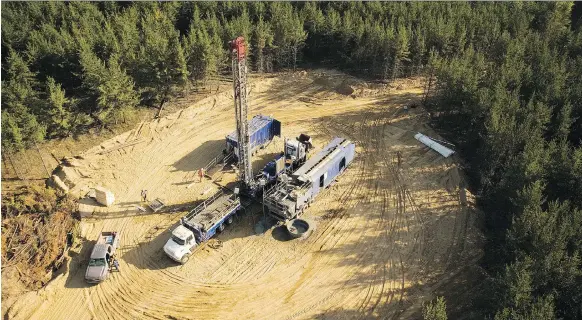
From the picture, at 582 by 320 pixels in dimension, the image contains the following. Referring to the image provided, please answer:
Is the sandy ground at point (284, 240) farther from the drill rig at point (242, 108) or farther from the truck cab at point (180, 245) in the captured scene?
the drill rig at point (242, 108)

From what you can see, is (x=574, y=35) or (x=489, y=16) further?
(x=489, y=16)

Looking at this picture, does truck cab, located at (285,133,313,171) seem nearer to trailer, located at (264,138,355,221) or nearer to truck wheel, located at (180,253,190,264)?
trailer, located at (264,138,355,221)

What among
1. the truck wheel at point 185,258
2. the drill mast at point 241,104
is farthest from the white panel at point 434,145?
the truck wheel at point 185,258

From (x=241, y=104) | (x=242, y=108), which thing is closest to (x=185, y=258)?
(x=242, y=108)

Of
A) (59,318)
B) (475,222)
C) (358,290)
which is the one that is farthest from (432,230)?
(59,318)

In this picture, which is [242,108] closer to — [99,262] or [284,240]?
[284,240]

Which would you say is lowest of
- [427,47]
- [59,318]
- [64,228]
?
[59,318]

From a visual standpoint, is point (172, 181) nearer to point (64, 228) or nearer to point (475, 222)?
point (64, 228)

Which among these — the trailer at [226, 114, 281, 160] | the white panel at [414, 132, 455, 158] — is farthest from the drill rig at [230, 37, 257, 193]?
the white panel at [414, 132, 455, 158]
